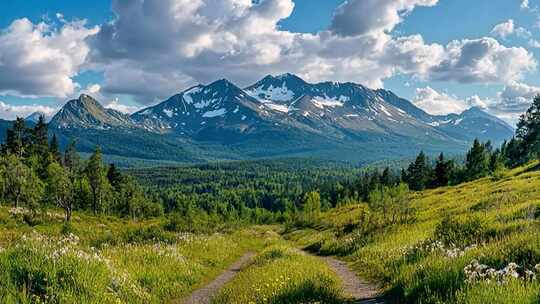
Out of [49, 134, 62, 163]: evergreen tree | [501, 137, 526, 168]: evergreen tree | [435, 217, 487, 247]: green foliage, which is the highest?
[501, 137, 526, 168]: evergreen tree

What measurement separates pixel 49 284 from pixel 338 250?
72.6 ft

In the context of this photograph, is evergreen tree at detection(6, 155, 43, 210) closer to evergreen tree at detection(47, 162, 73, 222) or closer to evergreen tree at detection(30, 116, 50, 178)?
evergreen tree at detection(47, 162, 73, 222)

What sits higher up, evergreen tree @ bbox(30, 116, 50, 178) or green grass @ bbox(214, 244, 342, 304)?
evergreen tree @ bbox(30, 116, 50, 178)

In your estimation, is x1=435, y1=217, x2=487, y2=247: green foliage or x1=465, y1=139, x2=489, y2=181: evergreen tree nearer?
x1=435, y1=217, x2=487, y2=247: green foliage

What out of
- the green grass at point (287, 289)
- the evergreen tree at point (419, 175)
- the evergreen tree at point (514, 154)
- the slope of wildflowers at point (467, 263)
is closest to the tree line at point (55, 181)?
the green grass at point (287, 289)

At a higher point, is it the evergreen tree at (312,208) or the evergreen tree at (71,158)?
the evergreen tree at (71,158)

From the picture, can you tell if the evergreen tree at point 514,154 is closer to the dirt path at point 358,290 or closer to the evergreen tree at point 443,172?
the evergreen tree at point 443,172

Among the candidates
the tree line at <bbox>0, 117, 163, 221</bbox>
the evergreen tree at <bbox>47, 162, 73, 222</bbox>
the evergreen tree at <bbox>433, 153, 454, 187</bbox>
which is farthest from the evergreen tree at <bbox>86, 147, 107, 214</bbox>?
the evergreen tree at <bbox>433, 153, 454, 187</bbox>

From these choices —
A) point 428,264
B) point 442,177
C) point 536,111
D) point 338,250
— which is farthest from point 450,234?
point 442,177

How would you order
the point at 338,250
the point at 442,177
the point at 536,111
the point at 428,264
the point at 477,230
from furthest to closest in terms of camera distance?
1. the point at 442,177
2. the point at 536,111
3. the point at 338,250
4. the point at 477,230
5. the point at 428,264

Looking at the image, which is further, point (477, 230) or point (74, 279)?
point (477, 230)

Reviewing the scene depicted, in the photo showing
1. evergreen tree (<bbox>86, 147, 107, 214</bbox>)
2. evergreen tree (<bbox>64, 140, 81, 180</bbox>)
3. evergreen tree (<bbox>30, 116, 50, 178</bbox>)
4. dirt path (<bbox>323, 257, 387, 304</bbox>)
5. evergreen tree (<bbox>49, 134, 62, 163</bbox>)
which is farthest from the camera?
evergreen tree (<bbox>64, 140, 81, 180</bbox>)

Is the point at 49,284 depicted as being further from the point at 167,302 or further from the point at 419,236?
the point at 419,236

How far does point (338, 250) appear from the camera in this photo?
30.3m
